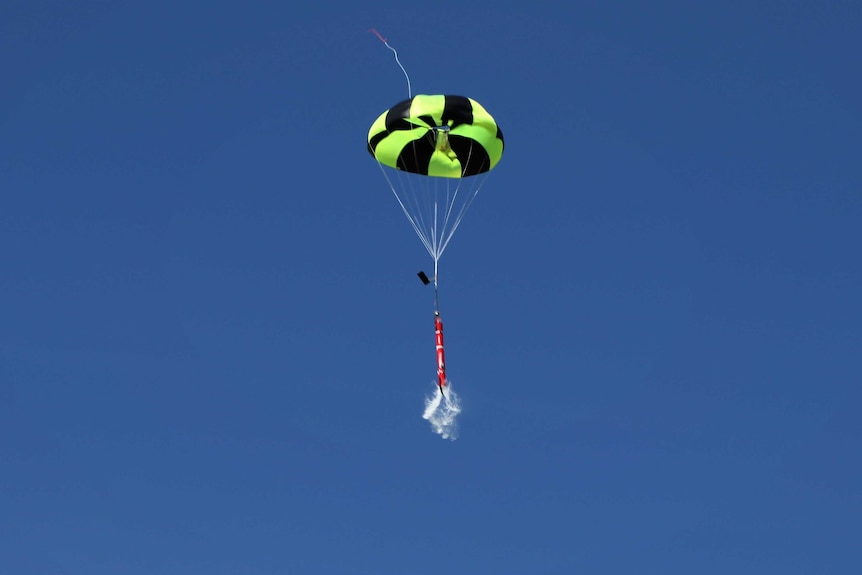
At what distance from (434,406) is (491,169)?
8.60 metres

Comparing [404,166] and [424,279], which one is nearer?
[424,279]

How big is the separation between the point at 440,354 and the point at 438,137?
24.5 feet

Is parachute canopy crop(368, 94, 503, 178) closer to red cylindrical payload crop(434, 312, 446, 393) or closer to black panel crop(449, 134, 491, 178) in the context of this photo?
black panel crop(449, 134, 491, 178)

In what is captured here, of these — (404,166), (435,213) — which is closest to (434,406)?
(435,213)

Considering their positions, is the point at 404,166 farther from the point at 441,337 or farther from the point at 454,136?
the point at 441,337

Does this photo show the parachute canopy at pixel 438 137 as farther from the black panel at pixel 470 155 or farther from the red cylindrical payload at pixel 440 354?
the red cylindrical payload at pixel 440 354

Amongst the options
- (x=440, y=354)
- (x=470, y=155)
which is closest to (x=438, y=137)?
(x=470, y=155)

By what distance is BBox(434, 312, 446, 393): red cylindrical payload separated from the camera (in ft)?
108

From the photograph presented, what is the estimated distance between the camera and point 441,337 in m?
33.2

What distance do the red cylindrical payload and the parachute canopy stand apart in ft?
20.1

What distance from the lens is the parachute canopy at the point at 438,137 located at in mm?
36375

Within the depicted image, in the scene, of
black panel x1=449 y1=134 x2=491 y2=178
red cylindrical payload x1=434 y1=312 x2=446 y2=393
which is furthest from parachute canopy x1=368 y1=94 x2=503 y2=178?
red cylindrical payload x1=434 y1=312 x2=446 y2=393

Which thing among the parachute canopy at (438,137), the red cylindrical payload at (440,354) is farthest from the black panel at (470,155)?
the red cylindrical payload at (440,354)

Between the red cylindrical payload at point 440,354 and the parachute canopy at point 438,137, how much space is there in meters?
6.13
